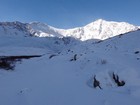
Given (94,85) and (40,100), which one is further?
(94,85)

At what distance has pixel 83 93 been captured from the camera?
39.0ft

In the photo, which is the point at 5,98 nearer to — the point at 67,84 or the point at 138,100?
the point at 67,84

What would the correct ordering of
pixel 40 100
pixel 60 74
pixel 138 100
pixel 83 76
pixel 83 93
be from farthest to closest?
pixel 60 74 < pixel 83 76 < pixel 83 93 < pixel 40 100 < pixel 138 100

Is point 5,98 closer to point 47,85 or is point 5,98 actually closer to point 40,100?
point 40,100

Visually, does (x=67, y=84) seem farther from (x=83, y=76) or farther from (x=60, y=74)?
(x=60, y=74)

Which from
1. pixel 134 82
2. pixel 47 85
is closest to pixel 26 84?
pixel 47 85

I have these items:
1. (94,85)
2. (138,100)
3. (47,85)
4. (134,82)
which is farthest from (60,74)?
(138,100)

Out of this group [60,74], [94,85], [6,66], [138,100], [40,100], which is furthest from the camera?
[6,66]

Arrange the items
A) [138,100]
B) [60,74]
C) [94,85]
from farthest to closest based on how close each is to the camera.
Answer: [60,74] → [94,85] → [138,100]

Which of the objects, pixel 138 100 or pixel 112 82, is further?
pixel 112 82

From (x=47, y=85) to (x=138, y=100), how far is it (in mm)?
5114

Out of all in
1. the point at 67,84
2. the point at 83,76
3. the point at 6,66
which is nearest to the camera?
the point at 67,84

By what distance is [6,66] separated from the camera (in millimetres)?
21938

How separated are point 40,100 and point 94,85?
2.98 meters
